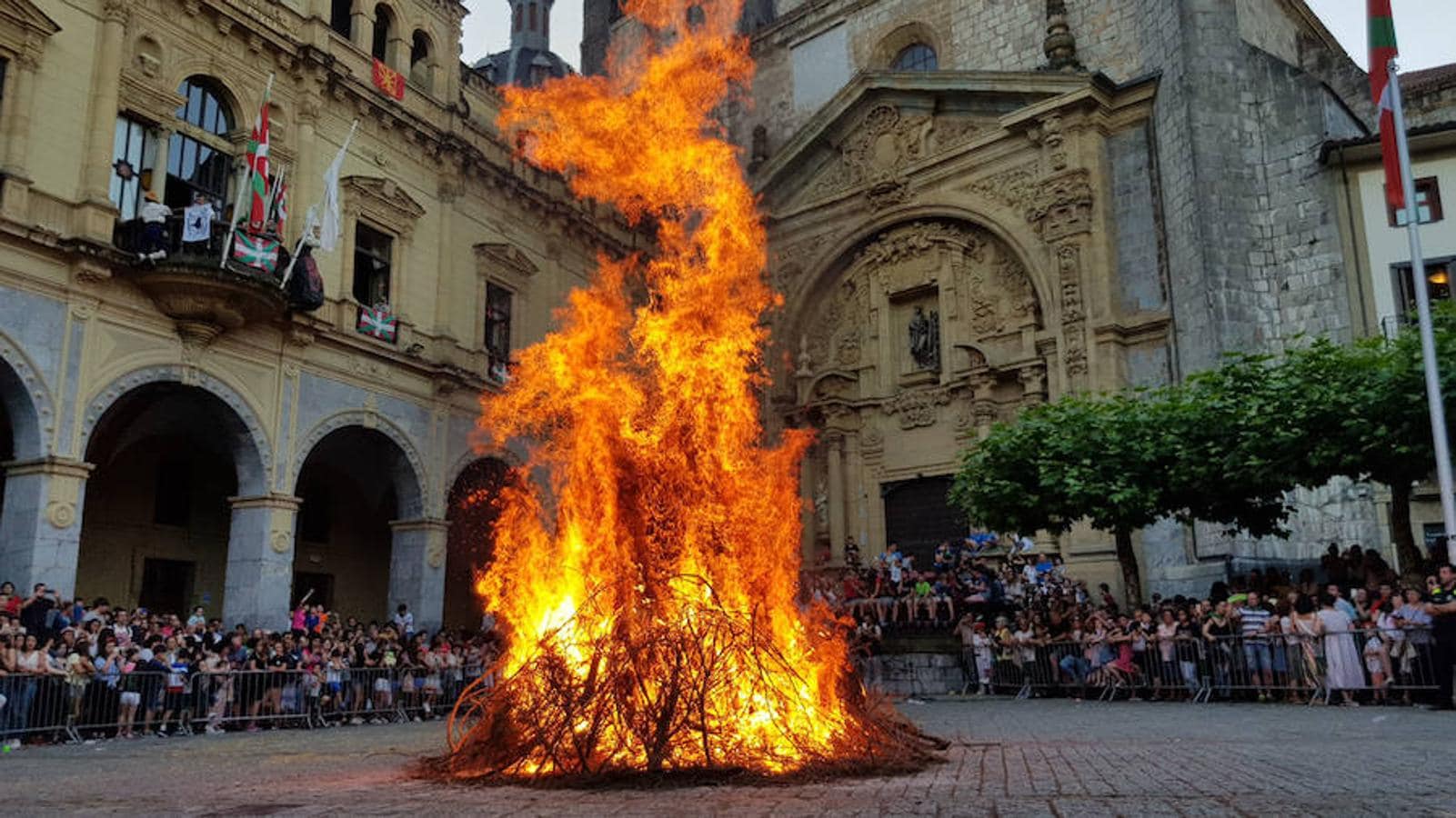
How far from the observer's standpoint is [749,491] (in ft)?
31.8

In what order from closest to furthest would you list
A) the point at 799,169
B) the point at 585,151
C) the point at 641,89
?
the point at 641,89 < the point at 585,151 < the point at 799,169

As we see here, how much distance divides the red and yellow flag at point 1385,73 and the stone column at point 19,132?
2117 cm

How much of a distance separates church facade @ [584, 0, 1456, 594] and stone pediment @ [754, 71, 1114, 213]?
6 centimetres

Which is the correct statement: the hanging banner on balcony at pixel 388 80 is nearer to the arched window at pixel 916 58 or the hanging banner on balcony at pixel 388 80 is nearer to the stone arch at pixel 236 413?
the stone arch at pixel 236 413

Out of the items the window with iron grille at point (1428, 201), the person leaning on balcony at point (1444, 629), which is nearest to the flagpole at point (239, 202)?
the person leaning on balcony at point (1444, 629)

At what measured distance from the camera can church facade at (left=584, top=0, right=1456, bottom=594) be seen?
2400 cm

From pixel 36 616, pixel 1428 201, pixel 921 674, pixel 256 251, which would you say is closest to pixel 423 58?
pixel 256 251

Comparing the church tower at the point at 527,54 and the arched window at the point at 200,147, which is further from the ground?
the church tower at the point at 527,54

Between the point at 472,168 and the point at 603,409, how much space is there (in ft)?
61.3

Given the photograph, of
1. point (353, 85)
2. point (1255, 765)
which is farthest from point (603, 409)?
point (353, 85)

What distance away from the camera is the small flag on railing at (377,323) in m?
23.2

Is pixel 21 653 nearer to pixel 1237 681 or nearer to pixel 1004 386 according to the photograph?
pixel 1237 681

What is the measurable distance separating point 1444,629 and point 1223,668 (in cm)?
384

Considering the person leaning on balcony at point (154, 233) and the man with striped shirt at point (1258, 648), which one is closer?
the man with striped shirt at point (1258, 648)
